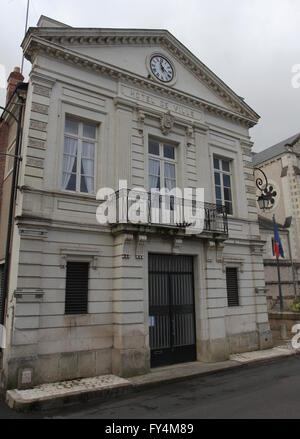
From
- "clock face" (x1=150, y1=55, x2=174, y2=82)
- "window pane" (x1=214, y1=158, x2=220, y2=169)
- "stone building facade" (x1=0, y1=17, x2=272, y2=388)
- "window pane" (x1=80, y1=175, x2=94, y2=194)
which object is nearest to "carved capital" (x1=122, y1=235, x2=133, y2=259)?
"stone building facade" (x1=0, y1=17, x2=272, y2=388)

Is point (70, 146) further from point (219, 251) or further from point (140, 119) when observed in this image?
Answer: point (219, 251)

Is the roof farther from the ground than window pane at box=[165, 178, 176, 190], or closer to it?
farther from the ground

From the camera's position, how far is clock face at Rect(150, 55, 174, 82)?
40.4 ft

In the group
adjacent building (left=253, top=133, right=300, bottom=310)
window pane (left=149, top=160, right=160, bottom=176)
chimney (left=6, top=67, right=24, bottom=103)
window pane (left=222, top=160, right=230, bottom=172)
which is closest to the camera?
window pane (left=149, top=160, right=160, bottom=176)

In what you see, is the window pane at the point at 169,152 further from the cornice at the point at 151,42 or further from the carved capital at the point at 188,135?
the cornice at the point at 151,42

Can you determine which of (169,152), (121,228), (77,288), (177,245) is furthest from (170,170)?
(77,288)

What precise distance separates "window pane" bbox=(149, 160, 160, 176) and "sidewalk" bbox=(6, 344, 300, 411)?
6.19 m

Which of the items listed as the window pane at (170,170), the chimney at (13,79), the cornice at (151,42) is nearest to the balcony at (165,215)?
the window pane at (170,170)

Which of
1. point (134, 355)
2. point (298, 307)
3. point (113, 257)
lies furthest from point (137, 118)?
point (298, 307)

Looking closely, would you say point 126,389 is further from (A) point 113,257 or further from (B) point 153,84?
(B) point 153,84

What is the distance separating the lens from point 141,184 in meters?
10.8

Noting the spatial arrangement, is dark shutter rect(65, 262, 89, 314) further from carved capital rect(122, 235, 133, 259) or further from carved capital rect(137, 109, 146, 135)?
carved capital rect(137, 109, 146, 135)

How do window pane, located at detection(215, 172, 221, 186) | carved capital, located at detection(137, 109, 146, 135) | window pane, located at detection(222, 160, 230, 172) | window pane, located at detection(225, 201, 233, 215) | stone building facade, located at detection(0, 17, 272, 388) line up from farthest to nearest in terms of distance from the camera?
1. window pane, located at detection(222, 160, 230, 172)
2. window pane, located at detection(215, 172, 221, 186)
3. window pane, located at detection(225, 201, 233, 215)
4. carved capital, located at detection(137, 109, 146, 135)
5. stone building facade, located at detection(0, 17, 272, 388)

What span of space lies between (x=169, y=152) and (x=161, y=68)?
10.7ft
